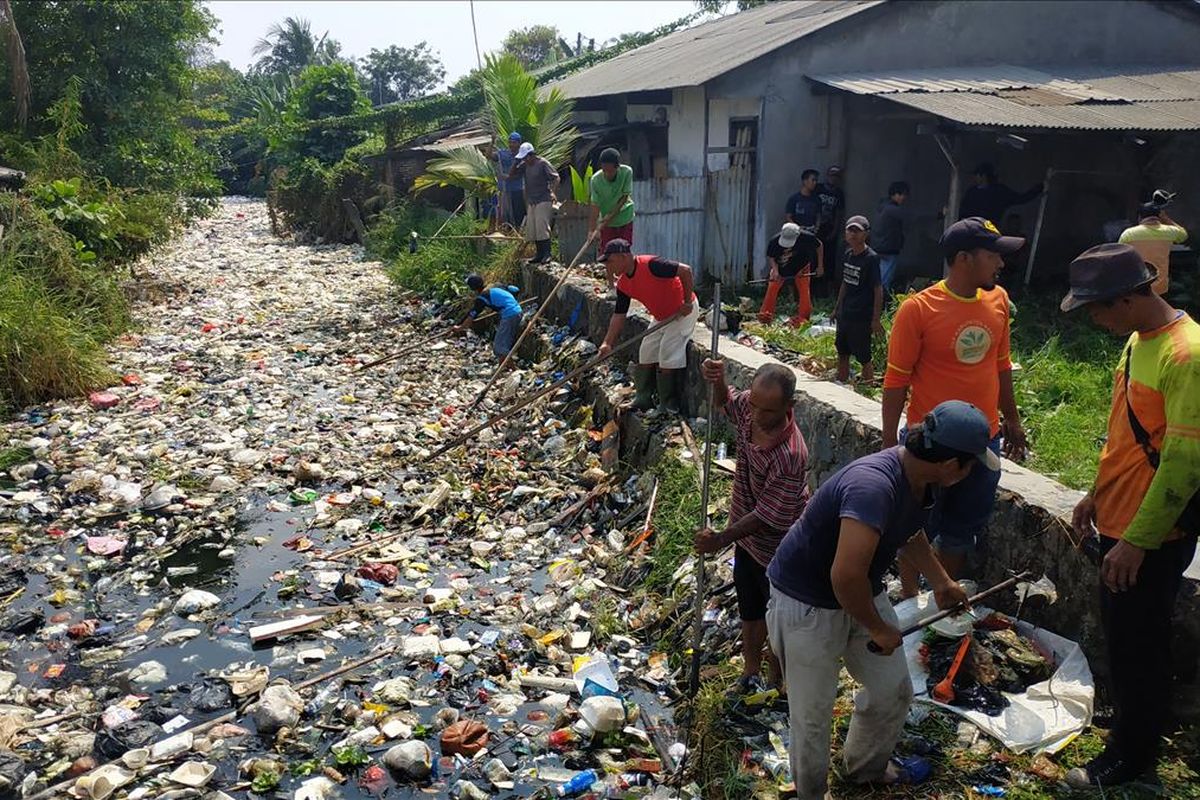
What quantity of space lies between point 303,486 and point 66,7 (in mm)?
10324

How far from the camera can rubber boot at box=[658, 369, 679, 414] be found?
20.1 ft

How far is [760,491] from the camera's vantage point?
10.9 ft

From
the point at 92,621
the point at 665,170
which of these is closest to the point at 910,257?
the point at 665,170

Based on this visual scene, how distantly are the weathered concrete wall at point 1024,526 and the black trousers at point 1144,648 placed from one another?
297 mm

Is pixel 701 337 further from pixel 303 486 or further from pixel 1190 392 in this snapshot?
pixel 1190 392

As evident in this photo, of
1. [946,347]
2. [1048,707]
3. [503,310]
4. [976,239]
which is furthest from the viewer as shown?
[503,310]

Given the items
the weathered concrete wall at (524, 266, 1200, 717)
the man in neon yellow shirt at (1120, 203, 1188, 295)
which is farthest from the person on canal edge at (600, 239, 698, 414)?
the man in neon yellow shirt at (1120, 203, 1188, 295)

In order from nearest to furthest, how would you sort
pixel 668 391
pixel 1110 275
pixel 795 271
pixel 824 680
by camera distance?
1. pixel 1110 275
2. pixel 824 680
3. pixel 668 391
4. pixel 795 271

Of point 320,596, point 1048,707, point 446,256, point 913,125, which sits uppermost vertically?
point 913,125

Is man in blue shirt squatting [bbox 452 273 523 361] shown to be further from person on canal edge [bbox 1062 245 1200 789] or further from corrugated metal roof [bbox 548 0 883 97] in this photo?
person on canal edge [bbox 1062 245 1200 789]

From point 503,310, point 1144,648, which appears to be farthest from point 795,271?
point 1144,648

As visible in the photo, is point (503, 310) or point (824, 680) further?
point (503, 310)

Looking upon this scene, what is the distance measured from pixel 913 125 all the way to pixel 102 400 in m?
9.37

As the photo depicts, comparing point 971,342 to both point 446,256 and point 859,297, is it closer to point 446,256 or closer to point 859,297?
point 859,297
